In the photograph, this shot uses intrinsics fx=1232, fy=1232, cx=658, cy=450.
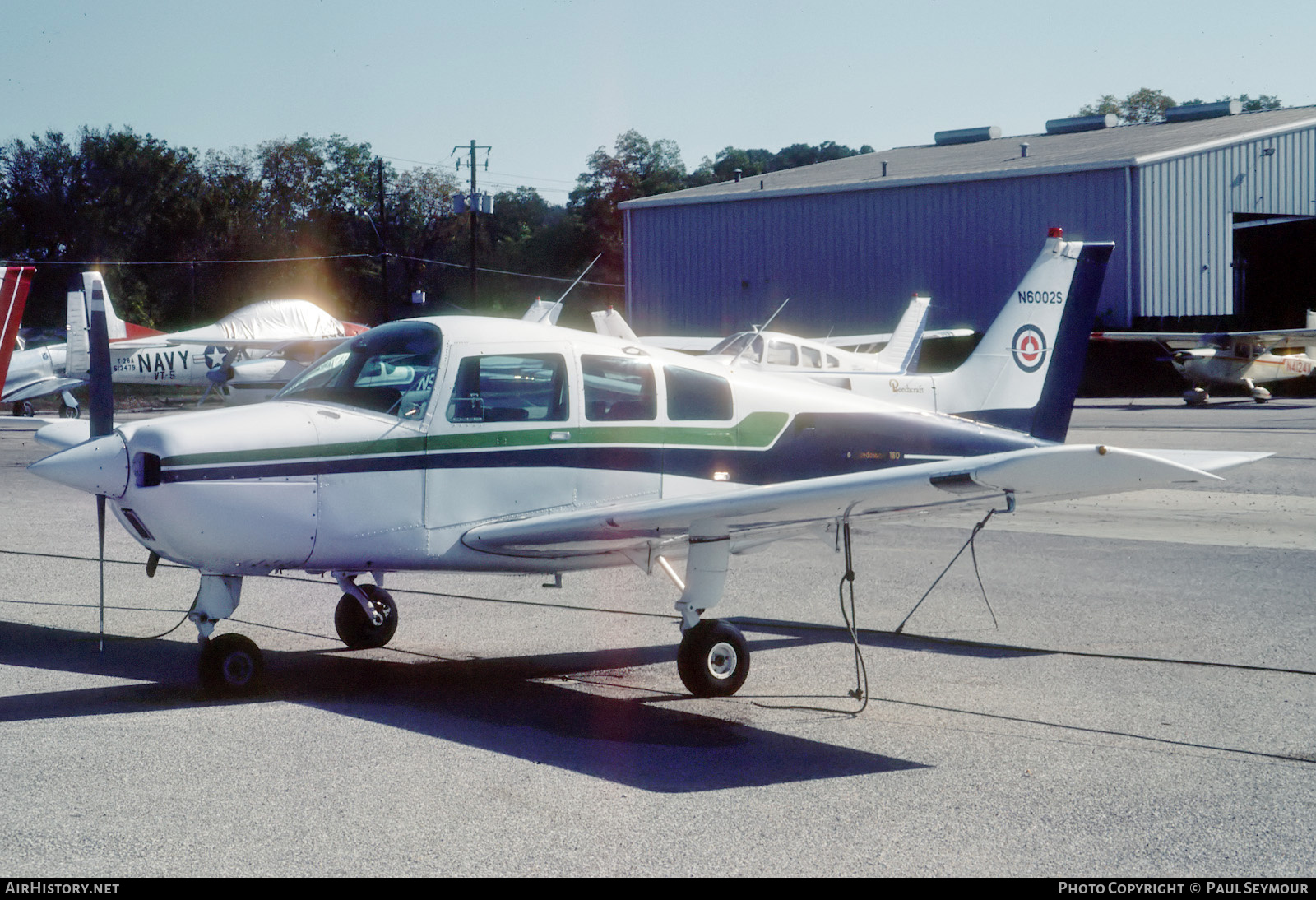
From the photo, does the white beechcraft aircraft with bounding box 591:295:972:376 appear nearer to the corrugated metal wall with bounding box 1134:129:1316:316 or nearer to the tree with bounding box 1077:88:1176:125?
the corrugated metal wall with bounding box 1134:129:1316:316

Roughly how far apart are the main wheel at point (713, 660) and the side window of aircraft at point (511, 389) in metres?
1.32

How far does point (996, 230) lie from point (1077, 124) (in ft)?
43.5

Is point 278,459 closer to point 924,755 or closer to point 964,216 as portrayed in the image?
point 924,755

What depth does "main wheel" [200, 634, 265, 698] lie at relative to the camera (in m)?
6.04

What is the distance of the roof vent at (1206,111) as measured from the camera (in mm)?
47500

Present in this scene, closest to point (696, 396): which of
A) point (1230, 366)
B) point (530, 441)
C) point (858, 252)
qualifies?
point (530, 441)

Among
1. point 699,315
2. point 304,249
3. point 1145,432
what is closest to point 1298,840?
point 1145,432

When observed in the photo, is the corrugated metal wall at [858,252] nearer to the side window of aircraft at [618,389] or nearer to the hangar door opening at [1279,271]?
the hangar door opening at [1279,271]

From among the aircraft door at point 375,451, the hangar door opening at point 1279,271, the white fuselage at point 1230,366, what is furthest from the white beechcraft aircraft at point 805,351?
the hangar door opening at point 1279,271

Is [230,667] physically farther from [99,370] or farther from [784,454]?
[784,454]

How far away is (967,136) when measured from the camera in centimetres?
5091

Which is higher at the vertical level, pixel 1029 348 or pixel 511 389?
pixel 1029 348

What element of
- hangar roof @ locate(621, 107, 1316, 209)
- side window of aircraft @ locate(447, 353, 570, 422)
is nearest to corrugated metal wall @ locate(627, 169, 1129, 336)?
hangar roof @ locate(621, 107, 1316, 209)

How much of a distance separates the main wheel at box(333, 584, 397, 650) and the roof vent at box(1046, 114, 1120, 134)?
46160 mm
